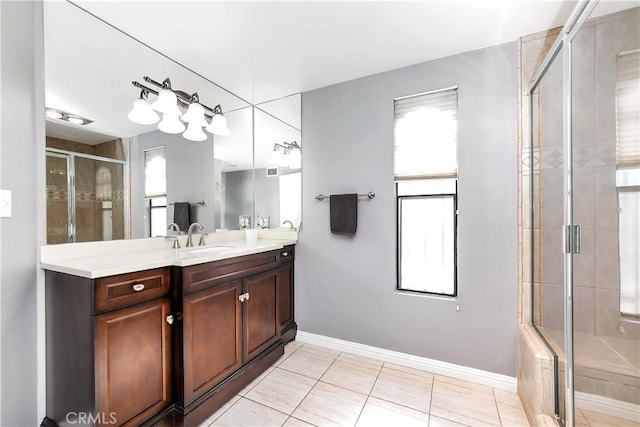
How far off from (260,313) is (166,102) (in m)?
1.64

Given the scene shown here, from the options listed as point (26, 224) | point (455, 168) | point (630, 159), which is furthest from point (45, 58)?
point (630, 159)

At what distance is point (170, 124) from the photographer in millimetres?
1930

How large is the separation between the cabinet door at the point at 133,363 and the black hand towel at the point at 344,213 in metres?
1.35

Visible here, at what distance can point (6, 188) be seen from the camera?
124cm

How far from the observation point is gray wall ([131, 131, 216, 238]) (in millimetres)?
1787

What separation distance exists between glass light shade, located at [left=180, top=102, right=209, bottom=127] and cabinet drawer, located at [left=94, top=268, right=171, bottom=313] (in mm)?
1202

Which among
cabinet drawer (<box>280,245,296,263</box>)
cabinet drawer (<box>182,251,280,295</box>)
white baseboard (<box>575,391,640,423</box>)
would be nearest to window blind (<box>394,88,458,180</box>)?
cabinet drawer (<box>280,245,296,263</box>)

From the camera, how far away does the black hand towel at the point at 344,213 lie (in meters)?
2.22

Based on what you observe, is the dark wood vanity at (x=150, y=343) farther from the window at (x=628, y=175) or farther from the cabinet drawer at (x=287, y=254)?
the window at (x=628, y=175)

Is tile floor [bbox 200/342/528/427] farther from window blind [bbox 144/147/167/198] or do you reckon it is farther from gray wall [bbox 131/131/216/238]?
window blind [bbox 144/147/167/198]

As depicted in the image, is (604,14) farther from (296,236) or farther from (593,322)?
(296,236)

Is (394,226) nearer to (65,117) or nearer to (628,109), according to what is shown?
(628,109)

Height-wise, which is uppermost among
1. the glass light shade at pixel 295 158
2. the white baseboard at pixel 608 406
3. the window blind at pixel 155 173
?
the glass light shade at pixel 295 158

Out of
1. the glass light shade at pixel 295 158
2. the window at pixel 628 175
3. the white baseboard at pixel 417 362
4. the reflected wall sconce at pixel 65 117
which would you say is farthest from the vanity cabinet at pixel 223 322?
the window at pixel 628 175
